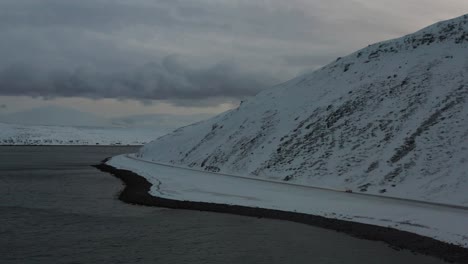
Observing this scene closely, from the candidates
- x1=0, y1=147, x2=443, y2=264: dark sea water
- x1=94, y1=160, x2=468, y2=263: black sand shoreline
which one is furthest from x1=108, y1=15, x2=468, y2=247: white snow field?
x1=0, y1=147, x2=443, y2=264: dark sea water

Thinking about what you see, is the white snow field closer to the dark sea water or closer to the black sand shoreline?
the black sand shoreline

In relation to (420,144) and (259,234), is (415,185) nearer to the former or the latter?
(420,144)

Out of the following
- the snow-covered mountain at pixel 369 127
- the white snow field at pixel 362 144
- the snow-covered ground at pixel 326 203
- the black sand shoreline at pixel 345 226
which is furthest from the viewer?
the snow-covered mountain at pixel 369 127

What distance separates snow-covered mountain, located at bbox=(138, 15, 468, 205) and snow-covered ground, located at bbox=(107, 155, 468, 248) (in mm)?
3847

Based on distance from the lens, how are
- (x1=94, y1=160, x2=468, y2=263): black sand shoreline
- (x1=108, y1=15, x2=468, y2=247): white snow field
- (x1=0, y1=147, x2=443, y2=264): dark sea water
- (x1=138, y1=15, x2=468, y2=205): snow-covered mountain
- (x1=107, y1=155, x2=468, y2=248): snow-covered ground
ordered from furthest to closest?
(x1=138, y1=15, x2=468, y2=205): snow-covered mountain
(x1=108, y1=15, x2=468, y2=247): white snow field
(x1=107, y1=155, x2=468, y2=248): snow-covered ground
(x1=94, y1=160, x2=468, y2=263): black sand shoreline
(x1=0, y1=147, x2=443, y2=264): dark sea water

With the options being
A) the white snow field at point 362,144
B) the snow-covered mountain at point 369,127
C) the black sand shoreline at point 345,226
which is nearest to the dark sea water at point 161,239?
the black sand shoreline at point 345,226

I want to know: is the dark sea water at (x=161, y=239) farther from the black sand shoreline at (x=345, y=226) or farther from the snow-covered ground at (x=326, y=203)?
the snow-covered ground at (x=326, y=203)

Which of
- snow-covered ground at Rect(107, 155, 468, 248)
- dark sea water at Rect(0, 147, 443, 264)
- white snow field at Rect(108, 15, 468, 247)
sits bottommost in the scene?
dark sea water at Rect(0, 147, 443, 264)

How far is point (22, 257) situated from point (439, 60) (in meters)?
53.1

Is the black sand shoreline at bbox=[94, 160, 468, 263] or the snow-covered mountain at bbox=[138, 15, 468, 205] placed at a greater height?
the snow-covered mountain at bbox=[138, 15, 468, 205]

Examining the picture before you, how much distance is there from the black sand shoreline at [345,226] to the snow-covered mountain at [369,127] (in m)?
10.0

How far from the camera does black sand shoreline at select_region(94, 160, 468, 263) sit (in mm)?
20278

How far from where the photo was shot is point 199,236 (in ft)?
79.9

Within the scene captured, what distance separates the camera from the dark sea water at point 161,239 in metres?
19.8
